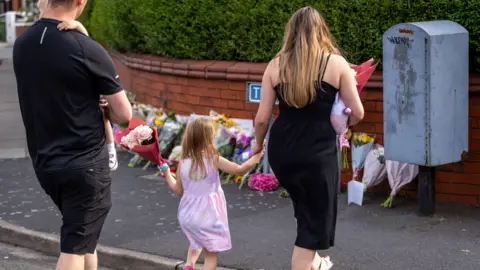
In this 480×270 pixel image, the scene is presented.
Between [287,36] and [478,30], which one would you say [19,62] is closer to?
[287,36]

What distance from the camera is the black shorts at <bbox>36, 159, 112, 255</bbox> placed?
13.5 ft

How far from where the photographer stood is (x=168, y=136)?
9.37 meters

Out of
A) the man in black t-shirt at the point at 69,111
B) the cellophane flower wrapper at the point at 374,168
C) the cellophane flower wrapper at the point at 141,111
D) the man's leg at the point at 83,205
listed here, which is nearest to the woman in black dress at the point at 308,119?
the man in black t-shirt at the point at 69,111

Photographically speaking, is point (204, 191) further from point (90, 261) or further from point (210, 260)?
point (90, 261)

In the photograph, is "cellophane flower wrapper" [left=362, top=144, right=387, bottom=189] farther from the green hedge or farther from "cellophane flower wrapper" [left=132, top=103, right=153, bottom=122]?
"cellophane flower wrapper" [left=132, top=103, right=153, bottom=122]

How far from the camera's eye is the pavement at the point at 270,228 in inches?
234

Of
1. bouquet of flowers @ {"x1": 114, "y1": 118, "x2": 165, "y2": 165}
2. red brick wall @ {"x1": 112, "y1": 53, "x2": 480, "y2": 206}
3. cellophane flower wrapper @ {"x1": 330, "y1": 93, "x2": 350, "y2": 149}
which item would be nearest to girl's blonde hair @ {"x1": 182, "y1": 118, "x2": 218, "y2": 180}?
bouquet of flowers @ {"x1": 114, "y1": 118, "x2": 165, "y2": 165}

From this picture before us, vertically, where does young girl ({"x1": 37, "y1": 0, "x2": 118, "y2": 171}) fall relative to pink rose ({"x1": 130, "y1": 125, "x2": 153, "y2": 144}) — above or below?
above

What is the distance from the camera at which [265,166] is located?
841cm

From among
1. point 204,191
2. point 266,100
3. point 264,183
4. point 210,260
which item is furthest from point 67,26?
point 264,183

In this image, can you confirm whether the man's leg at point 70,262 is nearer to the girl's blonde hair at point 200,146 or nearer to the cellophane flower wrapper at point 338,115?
the girl's blonde hair at point 200,146

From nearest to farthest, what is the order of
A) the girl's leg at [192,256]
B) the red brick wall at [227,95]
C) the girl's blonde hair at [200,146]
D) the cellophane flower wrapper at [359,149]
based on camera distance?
the girl's blonde hair at [200,146] → the girl's leg at [192,256] → the red brick wall at [227,95] → the cellophane flower wrapper at [359,149]

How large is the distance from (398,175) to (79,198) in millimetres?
3791

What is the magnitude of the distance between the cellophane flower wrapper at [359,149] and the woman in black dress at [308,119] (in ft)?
9.18
